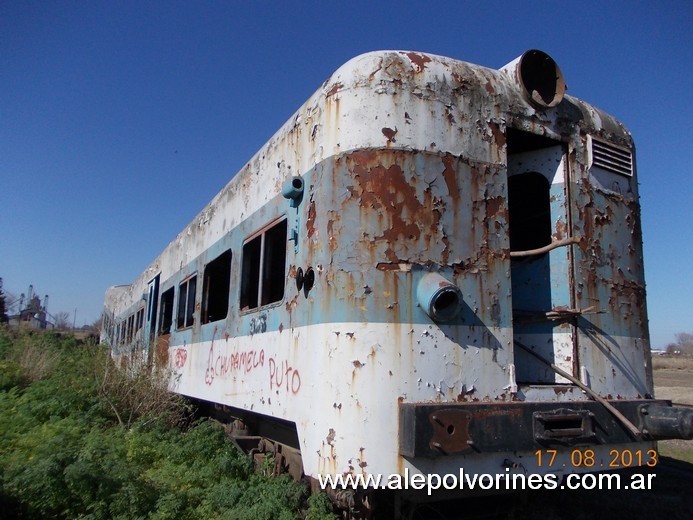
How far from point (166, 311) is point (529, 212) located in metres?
7.23

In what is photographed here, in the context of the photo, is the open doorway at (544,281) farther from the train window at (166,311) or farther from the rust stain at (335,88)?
the train window at (166,311)

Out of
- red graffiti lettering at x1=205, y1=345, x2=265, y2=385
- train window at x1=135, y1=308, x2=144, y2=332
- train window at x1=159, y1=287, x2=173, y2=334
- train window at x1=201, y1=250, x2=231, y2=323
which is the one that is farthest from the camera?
train window at x1=135, y1=308, x2=144, y2=332

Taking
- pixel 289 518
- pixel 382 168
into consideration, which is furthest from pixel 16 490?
pixel 382 168

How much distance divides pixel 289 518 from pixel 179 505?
98cm

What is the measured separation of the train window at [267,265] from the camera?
4556mm

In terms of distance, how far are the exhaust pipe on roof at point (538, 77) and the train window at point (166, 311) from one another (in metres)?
6.98

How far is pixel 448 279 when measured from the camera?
131 inches

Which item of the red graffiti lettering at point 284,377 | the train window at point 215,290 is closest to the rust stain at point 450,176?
the red graffiti lettering at point 284,377

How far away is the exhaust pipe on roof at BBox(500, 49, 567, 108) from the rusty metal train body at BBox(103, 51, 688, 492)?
0.01 metres

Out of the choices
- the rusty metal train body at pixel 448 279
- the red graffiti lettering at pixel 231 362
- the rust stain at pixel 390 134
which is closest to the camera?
the rusty metal train body at pixel 448 279

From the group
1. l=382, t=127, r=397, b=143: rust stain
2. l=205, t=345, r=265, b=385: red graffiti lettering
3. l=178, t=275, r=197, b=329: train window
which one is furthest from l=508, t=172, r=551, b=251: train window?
l=178, t=275, r=197, b=329: train window

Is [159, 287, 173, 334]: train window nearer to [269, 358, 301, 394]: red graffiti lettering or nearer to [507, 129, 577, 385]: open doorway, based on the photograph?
[269, 358, 301, 394]: red graffiti lettering

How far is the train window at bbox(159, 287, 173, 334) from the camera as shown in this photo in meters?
9.33

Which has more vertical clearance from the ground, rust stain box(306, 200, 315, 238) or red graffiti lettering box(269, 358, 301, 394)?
rust stain box(306, 200, 315, 238)
